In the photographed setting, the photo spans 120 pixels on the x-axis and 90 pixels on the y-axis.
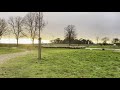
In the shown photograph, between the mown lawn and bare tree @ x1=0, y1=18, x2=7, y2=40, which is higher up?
bare tree @ x1=0, y1=18, x2=7, y2=40

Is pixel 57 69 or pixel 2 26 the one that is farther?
pixel 2 26

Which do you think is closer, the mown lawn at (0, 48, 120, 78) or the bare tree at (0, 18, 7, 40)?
the mown lawn at (0, 48, 120, 78)

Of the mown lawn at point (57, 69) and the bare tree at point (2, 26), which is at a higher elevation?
the bare tree at point (2, 26)

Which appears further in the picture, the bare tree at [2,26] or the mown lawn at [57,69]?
the bare tree at [2,26]
